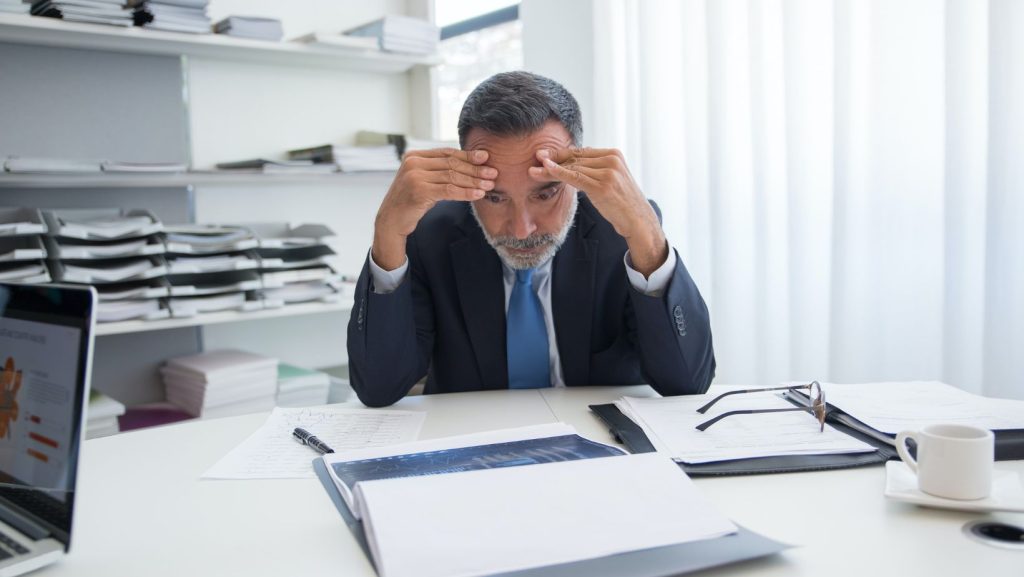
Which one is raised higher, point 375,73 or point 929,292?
point 375,73

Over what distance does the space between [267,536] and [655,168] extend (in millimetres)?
1932

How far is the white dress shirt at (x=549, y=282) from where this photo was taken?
1.49 metres

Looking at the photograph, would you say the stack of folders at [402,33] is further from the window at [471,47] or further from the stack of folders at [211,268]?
the stack of folders at [211,268]

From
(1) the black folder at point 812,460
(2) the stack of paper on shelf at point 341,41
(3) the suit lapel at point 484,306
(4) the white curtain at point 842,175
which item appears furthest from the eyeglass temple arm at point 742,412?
(2) the stack of paper on shelf at point 341,41

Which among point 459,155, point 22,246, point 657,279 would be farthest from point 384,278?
point 22,246

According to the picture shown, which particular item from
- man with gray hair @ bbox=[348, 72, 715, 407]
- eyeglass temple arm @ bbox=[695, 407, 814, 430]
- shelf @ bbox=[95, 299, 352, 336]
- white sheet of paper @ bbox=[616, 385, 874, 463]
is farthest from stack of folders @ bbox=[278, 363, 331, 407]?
eyeglass temple arm @ bbox=[695, 407, 814, 430]

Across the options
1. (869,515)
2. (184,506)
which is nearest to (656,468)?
(869,515)

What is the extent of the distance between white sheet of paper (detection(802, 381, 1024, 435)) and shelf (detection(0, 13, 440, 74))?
6.47 feet

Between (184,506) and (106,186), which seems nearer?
(184,506)

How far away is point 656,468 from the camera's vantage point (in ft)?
2.98

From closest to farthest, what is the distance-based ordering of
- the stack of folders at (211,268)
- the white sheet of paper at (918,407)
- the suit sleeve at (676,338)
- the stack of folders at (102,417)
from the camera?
the white sheet of paper at (918,407), the suit sleeve at (676,338), the stack of folders at (102,417), the stack of folders at (211,268)

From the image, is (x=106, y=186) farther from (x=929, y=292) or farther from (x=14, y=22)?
(x=929, y=292)

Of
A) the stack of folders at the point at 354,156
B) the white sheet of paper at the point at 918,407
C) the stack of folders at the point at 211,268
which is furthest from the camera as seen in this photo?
the stack of folders at the point at 354,156

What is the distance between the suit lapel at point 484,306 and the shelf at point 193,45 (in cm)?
125
